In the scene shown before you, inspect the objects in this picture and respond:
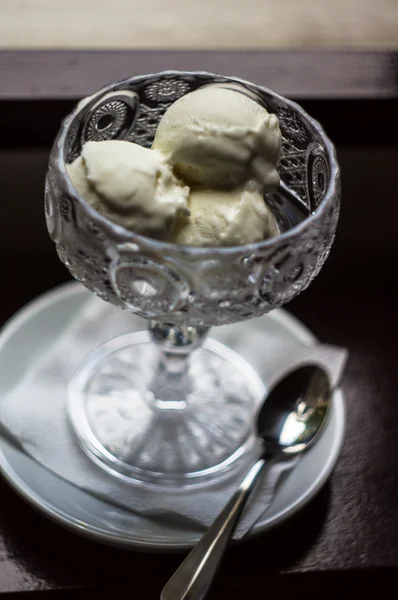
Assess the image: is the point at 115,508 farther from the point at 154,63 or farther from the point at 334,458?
the point at 154,63

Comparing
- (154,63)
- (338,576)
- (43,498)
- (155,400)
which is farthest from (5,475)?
(154,63)

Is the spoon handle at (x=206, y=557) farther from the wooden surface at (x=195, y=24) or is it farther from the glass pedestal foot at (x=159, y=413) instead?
the wooden surface at (x=195, y=24)

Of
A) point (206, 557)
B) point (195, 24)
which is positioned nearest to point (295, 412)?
point (206, 557)

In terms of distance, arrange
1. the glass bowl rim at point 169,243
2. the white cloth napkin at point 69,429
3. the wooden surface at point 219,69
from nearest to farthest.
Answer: the glass bowl rim at point 169,243 < the white cloth napkin at point 69,429 < the wooden surface at point 219,69

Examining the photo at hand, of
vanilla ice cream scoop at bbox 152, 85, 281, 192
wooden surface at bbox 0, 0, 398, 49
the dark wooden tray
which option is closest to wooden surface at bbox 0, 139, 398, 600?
the dark wooden tray

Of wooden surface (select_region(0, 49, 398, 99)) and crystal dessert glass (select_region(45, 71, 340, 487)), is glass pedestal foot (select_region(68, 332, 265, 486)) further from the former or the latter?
wooden surface (select_region(0, 49, 398, 99))

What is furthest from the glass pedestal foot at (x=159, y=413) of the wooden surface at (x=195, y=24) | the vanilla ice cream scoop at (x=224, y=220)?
the wooden surface at (x=195, y=24)
